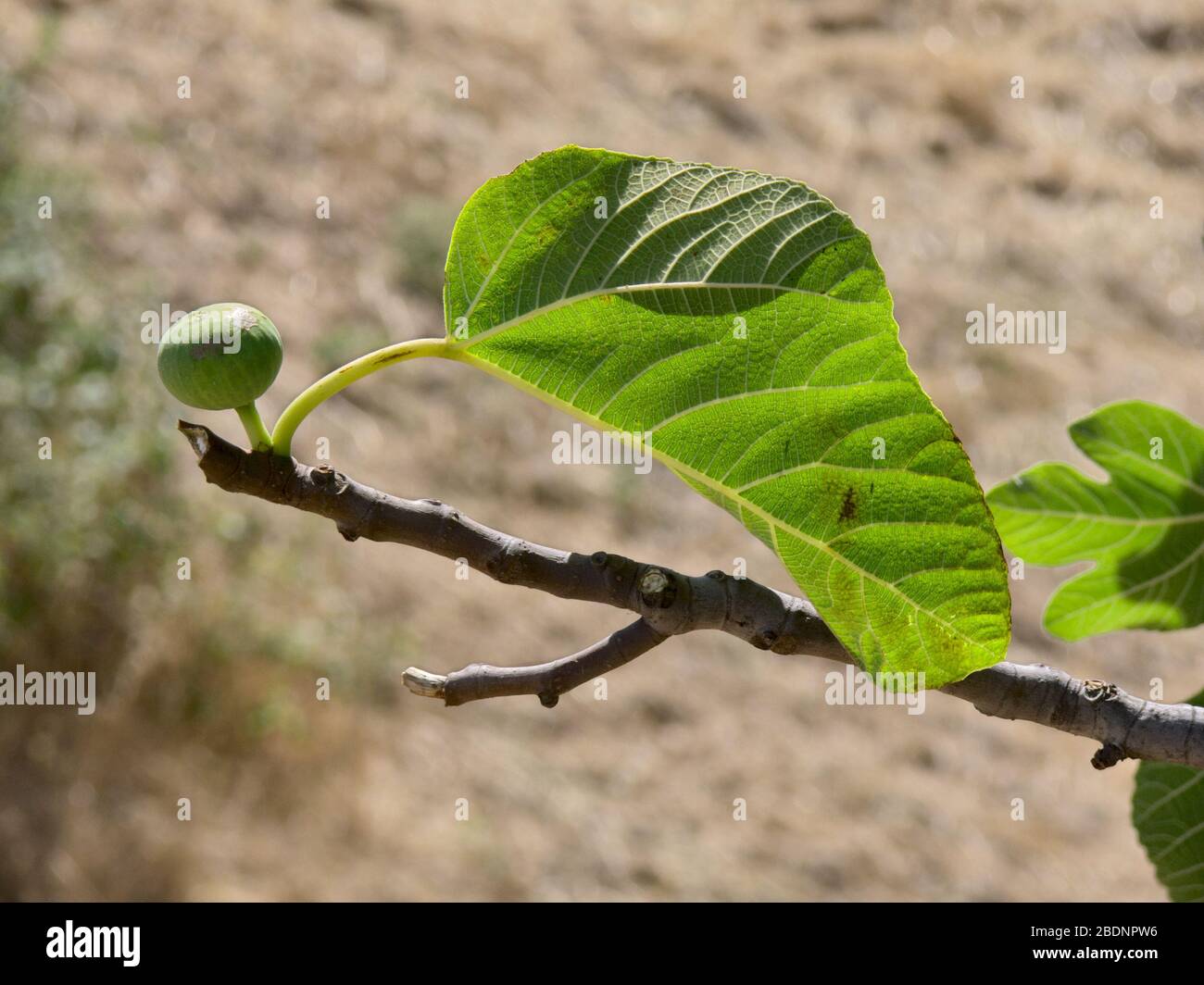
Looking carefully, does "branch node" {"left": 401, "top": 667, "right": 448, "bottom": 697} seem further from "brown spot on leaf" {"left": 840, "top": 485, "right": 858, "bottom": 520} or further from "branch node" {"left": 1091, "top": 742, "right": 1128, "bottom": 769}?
"branch node" {"left": 1091, "top": 742, "right": 1128, "bottom": 769}

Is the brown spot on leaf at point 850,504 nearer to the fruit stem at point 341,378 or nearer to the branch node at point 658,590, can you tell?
the branch node at point 658,590

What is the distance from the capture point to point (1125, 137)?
8219 millimetres

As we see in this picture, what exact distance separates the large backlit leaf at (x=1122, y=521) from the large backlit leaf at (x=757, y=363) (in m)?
0.55

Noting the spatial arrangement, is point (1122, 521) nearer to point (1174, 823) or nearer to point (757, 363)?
point (1174, 823)

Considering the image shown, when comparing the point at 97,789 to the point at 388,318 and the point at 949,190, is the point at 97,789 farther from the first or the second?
the point at 949,190

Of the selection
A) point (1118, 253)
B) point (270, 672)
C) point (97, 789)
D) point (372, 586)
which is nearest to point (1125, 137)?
point (1118, 253)

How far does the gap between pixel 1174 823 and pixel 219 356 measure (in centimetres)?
103

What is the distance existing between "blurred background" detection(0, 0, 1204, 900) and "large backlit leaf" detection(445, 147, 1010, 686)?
3662 millimetres

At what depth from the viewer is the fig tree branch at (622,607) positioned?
2.35ft

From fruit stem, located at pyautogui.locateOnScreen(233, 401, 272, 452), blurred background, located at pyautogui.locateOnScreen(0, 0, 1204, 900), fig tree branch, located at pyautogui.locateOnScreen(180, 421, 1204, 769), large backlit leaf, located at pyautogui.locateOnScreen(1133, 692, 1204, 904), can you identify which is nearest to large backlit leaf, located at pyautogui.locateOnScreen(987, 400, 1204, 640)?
large backlit leaf, located at pyautogui.locateOnScreen(1133, 692, 1204, 904)

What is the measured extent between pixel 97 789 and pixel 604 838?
1.83 m

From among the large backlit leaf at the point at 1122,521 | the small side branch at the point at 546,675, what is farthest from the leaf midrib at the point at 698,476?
the large backlit leaf at the point at 1122,521

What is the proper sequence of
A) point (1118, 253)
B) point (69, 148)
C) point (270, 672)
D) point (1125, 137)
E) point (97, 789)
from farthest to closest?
point (1125, 137) < point (1118, 253) < point (69, 148) < point (270, 672) < point (97, 789)

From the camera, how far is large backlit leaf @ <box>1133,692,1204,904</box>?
3.82 feet
